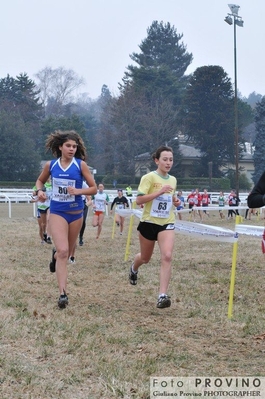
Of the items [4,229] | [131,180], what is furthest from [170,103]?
[4,229]

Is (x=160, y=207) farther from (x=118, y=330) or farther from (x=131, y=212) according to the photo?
(x=131, y=212)

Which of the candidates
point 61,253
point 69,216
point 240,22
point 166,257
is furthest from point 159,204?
point 240,22

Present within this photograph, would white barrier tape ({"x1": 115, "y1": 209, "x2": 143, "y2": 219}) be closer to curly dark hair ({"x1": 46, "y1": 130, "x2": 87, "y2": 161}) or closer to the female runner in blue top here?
curly dark hair ({"x1": 46, "y1": 130, "x2": 87, "y2": 161})

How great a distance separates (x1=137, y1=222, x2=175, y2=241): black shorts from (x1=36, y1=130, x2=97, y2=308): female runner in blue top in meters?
0.82

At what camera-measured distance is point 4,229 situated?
2408cm

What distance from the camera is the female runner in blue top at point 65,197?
27.3 ft

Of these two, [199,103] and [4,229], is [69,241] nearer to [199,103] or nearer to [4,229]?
[4,229]

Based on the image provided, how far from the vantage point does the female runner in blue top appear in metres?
8.31

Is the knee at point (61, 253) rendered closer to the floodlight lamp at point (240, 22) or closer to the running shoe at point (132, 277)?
the running shoe at point (132, 277)

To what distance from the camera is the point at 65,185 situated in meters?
8.33

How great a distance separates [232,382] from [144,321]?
2.62 metres

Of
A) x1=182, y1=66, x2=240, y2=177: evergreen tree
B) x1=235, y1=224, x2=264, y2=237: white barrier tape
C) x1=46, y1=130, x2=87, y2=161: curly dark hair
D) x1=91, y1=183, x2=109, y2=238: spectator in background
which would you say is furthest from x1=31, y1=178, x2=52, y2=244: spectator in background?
x1=182, y1=66, x2=240, y2=177: evergreen tree

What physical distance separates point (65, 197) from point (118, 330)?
6.52 feet

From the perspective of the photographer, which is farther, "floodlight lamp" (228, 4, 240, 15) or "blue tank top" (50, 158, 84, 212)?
"floodlight lamp" (228, 4, 240, 15)
